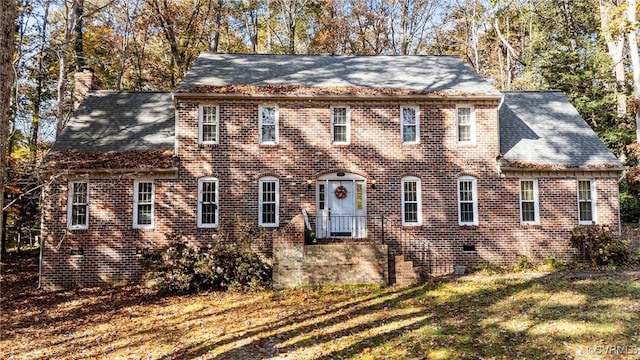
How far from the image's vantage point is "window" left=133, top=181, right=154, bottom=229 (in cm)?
1447

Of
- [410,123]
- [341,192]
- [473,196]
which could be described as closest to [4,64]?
[341,192]

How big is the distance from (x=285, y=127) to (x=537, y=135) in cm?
975

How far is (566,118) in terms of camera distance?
17.3 metres

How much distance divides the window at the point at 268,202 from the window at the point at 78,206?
591cm

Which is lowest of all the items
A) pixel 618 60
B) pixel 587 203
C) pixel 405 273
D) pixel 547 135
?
pixel 405 273

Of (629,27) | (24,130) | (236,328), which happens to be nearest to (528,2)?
(629,27)

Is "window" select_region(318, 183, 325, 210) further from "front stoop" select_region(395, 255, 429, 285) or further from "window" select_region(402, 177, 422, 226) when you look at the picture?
"front stoop" select_region(395, 255, 429, 285)

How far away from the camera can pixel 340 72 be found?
55.7ft

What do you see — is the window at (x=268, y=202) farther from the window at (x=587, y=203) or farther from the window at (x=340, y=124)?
the window at (x=587, y=203)

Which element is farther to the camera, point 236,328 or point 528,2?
point 528,2

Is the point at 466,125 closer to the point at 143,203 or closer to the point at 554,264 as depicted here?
the point at 554,264

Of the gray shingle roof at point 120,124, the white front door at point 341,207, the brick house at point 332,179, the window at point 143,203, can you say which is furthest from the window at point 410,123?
the window at point 143,203

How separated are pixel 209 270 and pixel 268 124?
5.51 m

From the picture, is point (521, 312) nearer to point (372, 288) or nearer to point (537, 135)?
point (372, 288)
